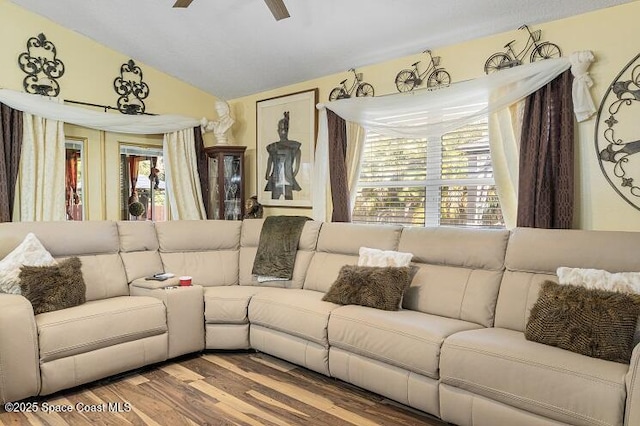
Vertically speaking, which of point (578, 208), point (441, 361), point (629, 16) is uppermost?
point (629, 16)

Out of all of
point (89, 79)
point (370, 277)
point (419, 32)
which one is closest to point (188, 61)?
point (89, 79)

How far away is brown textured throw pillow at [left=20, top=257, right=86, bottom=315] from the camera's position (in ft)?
9.25

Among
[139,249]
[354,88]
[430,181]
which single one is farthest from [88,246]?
[430,181]

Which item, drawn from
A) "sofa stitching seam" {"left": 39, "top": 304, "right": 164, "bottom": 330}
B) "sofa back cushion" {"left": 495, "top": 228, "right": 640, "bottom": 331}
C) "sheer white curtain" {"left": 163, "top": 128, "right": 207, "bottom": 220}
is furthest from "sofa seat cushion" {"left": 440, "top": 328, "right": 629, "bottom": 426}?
"sheer white curtain" {"left": 163, "top": 128, "right": 207, "bottom": 220}

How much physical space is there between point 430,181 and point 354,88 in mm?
1157

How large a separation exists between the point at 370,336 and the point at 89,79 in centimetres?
361

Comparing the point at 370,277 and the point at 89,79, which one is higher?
the point at 89,79

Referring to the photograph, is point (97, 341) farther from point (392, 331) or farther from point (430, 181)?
point (430, 181)

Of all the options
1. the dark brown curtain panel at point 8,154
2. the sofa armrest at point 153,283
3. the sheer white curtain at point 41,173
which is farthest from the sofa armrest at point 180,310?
the dark brown curtain panel at point 8,154

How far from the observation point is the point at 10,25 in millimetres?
3736

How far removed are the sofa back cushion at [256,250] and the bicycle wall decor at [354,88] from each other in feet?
4.07

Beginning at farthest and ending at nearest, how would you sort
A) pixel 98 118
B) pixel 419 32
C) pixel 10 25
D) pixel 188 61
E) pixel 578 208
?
pixel 188 61
pixel 98 118
pixel 10 25
pixel 419 32
pixel 578 208

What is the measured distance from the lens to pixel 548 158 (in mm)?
2898

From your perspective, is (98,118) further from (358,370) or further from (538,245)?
(538,245)
